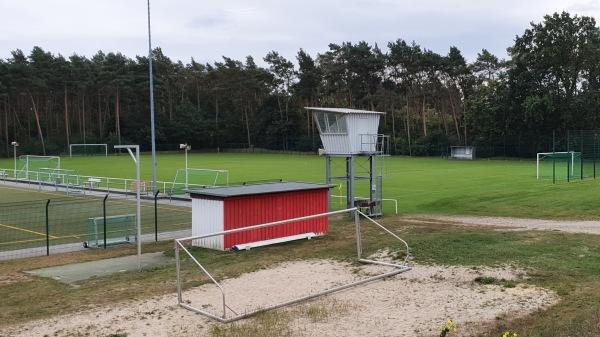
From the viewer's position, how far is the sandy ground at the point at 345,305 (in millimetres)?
9961

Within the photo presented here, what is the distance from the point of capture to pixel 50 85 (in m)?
102

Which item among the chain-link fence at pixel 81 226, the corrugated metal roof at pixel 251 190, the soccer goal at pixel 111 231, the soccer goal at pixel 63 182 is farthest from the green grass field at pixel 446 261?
the soccer goal at pixel 63 182

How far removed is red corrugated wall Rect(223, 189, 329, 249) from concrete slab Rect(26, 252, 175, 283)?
2454 mm

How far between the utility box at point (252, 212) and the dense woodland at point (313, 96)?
58.0 meters

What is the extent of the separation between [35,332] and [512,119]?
244 ft

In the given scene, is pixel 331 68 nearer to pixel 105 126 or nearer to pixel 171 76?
pixel 171 76

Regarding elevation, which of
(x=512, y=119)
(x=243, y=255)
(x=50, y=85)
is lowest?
(x=243, y=255)

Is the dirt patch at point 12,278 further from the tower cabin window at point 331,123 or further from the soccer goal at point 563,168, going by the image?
the soccer goal at point 563,168

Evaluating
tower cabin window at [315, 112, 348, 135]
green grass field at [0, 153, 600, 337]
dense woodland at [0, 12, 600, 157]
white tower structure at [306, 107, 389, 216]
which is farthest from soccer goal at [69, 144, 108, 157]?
green grass field at [0, 153, 600, 337]

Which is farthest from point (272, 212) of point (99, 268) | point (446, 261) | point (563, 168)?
point (563, 168)

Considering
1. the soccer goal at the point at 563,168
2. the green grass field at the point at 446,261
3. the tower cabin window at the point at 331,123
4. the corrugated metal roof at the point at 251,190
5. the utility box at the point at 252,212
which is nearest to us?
the green grass field at the point at 446,261

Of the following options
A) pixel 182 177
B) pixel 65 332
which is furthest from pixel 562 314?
pixel 182 177

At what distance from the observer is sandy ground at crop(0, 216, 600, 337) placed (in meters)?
9.96

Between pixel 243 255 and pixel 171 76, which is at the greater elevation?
pixel 171 76
